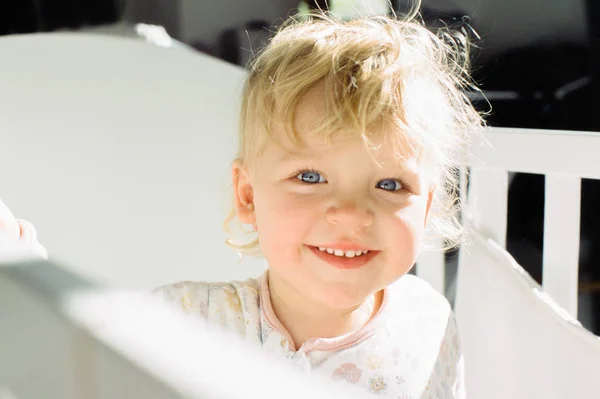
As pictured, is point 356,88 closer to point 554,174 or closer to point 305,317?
point 305,317

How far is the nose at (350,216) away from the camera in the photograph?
67 centimetres

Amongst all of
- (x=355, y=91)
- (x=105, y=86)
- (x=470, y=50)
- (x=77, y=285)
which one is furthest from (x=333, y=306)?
(x=105, y=86)

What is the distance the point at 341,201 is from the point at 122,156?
737mm

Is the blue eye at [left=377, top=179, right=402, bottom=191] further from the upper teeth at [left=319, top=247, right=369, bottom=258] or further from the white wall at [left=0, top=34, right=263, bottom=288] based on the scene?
the white wall at [left=0, top=34, right=263, bottom=288]

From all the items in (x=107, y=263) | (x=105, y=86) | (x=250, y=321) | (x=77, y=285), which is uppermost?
(x=77, y=285)

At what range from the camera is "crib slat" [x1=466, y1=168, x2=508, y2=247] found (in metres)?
1.06

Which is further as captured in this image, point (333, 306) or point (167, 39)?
point (167, 39)

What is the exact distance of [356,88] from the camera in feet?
2.24

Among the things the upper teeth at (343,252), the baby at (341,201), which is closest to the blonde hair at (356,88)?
the baby at (341,201)

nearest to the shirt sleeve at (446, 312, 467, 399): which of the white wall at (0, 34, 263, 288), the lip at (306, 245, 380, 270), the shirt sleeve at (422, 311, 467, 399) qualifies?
the shirt sleeve at (422, 311, 467, 399)

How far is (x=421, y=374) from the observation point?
2.62ft

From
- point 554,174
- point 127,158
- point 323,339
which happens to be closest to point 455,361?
point 323,339

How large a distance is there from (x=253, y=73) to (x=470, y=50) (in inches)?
19.6

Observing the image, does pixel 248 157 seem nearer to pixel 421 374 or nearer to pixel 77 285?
pixel 421 374
